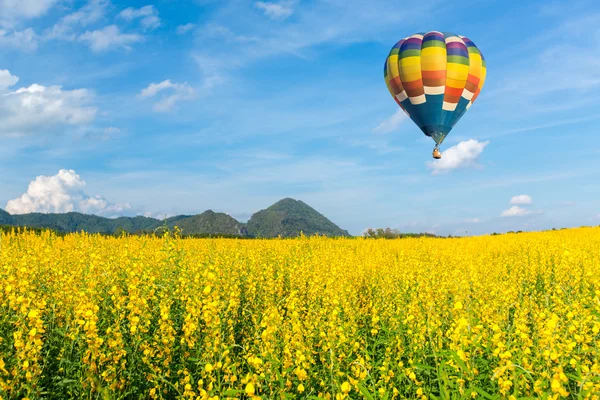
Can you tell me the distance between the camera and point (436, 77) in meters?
18.7

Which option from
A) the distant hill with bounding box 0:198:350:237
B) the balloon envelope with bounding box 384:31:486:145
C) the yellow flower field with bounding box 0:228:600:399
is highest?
the balloon envelope with bounding box 384:31:486:145

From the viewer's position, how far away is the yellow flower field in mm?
3404

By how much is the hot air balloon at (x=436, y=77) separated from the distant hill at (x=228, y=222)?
308 inches

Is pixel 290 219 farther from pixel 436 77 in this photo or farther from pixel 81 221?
pixel 81 221

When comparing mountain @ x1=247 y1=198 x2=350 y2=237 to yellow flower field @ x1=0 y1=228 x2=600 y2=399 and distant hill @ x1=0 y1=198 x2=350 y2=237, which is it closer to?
distant hill @ x1=0 y1=198 x2=350 y2=237

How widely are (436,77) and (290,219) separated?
91730 mm

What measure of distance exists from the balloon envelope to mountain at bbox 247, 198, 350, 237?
2827 inches

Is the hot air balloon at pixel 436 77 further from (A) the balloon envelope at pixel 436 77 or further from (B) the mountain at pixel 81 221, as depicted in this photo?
(B) the mountain at pixel 81 221

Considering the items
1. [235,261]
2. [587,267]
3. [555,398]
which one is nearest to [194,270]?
[235,261]

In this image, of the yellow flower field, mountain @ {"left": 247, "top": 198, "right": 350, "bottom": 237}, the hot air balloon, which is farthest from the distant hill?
the hot air balloon

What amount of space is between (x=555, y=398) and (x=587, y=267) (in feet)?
29.5

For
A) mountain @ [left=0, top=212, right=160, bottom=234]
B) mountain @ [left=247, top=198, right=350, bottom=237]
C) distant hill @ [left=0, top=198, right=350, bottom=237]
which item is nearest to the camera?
→ distant hill @ [left=0, top=198, right=350, bottom=237]

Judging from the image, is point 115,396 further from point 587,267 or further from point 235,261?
point 587,267

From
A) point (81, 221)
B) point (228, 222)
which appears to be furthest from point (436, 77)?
point (81, 221)
